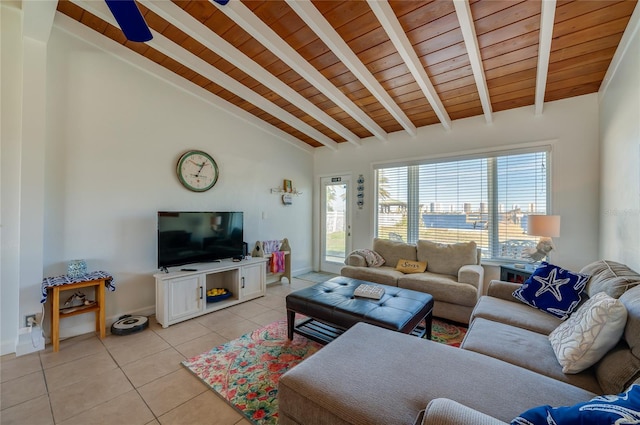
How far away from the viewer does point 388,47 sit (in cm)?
252

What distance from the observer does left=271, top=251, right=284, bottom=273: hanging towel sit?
4.28m

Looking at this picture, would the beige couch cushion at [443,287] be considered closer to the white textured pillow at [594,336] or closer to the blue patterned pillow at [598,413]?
the white textured pillow at [594,336]

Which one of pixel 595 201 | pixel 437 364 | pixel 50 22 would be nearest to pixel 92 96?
pixel 50 22

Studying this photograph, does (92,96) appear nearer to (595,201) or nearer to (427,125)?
(427,125)

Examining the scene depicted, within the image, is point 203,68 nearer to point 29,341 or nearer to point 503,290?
point 29,341

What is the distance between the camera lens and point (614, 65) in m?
2.39

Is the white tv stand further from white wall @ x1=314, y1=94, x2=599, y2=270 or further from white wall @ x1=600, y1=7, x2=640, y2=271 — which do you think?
white wall @ x1=600, y1=7, x2=640, y2=271

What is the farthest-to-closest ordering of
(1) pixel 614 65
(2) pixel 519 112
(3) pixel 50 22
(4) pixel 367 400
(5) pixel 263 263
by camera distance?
(5) pixel 263 263 < (2) pixel 519 112 < (1) pixel 614 65 < (3) pixel 50 22 < (4) pixel 367 400

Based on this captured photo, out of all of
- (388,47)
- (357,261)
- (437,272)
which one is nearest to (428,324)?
(437,272)

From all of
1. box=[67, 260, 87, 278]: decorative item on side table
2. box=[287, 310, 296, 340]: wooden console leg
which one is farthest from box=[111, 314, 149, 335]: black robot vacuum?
box=[287, 310, 296, 340]: wooden console leg

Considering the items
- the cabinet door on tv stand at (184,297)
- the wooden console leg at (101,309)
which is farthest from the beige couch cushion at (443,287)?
the wooden console leg at (101,309)

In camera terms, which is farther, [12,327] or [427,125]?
[427,125]

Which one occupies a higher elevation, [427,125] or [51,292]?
[427,125]

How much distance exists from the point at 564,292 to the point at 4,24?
5030mm
